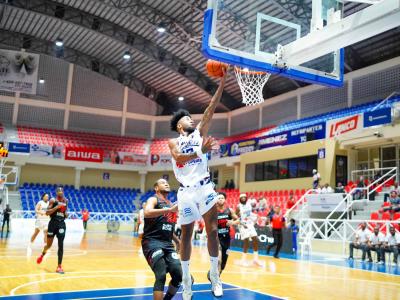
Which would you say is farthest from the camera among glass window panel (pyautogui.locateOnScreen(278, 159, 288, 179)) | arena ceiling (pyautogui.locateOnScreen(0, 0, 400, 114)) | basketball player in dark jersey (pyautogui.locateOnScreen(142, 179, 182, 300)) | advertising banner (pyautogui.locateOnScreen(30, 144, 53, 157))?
advertising banner (pyautogui.locateOnScreen(30, 144, 53, 157))

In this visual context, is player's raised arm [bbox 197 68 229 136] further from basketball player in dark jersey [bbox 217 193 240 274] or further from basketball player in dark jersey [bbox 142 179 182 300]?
basketball player in dark jersey [bbox 217 193 240 274]

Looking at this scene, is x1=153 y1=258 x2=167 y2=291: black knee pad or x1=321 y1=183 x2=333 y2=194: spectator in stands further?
x1=321 y1=183 x2=333 y2=194: spectator in stands

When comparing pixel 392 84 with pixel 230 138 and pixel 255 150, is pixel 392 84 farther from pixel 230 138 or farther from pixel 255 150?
pixel 230 138

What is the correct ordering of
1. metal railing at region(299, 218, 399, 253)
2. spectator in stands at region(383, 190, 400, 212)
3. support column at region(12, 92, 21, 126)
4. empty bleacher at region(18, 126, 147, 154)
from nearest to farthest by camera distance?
spectator in stands at region(383, 190, 400, 212)
metal railing at region(299, 218, 399, 253)
empty bleacher at region(18, 126, 147, 154)
support column at region(12, 92, 21, 126)

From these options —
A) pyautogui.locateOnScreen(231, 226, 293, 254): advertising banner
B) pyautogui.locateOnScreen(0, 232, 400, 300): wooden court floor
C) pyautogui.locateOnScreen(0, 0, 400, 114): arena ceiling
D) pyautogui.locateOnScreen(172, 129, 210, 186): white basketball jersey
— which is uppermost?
pyautogui.locateOnScreen(0, 0, 400, 114): arena ceiling

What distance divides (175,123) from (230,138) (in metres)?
29.0

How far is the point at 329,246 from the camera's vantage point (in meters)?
16.4

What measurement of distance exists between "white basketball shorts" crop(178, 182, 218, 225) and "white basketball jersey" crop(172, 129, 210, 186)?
10cm

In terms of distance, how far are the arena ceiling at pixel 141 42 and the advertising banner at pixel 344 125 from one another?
4.96 metres

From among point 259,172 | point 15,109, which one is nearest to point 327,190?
point 259,172

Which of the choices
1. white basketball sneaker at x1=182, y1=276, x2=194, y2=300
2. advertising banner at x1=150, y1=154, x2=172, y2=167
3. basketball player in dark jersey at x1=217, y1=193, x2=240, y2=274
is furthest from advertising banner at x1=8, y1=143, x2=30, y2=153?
white basketball sneaker at x1=182, y1=276, x2=194, y2=300

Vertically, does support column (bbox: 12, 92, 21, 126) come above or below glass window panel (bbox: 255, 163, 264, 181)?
above

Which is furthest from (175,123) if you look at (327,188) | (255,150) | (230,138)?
(230,138)

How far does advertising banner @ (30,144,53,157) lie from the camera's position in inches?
1180
